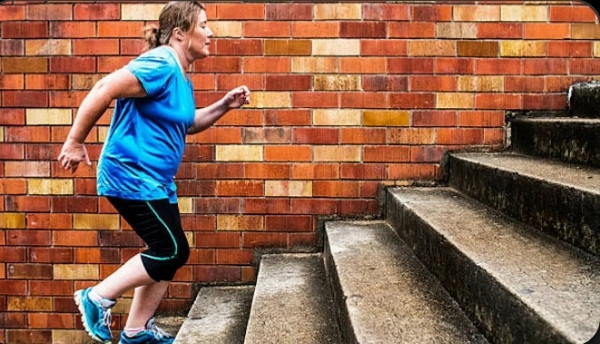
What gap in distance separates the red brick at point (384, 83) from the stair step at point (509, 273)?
88cm

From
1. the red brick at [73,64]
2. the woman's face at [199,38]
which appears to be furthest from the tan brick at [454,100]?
the red brick at [73,64]

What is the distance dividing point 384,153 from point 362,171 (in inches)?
6.7

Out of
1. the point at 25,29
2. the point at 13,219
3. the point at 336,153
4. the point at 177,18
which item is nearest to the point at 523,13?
the point at 336,153

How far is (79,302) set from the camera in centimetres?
231

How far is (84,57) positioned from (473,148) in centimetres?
238

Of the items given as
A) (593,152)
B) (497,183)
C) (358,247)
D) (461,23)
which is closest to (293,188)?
(358,247)

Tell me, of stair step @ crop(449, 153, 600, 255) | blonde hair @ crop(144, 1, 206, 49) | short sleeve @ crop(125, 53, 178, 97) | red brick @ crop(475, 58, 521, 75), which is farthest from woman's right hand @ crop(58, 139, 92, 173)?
red brick @ crop(475, 58, 521, 75)

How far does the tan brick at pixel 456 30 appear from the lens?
3062 mm

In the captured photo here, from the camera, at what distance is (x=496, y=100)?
310 centimetres

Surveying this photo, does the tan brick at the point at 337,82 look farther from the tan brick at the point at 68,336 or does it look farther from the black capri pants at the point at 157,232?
the tan brick at the point at 68,336

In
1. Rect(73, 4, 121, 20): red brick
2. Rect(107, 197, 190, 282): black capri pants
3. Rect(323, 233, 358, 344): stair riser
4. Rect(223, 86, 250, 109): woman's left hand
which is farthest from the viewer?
Rect(73, 4, 121, 20): red brick

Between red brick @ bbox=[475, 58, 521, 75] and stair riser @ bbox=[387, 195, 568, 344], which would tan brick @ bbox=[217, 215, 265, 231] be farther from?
red brick @ bbox=[475, 58, 521, 75]

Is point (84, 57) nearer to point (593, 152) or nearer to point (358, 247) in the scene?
point (358, 247)

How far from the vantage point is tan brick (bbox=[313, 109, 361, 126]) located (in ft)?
10.1
